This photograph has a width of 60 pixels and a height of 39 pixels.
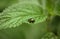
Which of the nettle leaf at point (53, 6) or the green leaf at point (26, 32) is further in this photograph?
the green leaf at point (26, 32)

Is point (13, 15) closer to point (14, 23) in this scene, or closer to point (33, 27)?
point (14, 23)

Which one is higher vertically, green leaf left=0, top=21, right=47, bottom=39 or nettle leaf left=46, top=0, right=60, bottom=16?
nettle leaf left=46, top=0, right=60, bottom=16

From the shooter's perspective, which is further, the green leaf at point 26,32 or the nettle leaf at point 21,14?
the green leaf at point 26,32

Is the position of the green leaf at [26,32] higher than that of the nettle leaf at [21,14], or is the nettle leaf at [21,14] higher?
the nettle leaf at [21,14]

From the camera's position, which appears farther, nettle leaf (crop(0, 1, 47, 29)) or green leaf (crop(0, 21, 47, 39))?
green leaf (crop(0, 21, 47, 39))

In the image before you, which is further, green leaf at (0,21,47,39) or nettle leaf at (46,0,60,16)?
green leaf at (0,21,47,39)

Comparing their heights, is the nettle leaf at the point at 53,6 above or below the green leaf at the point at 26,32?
above
